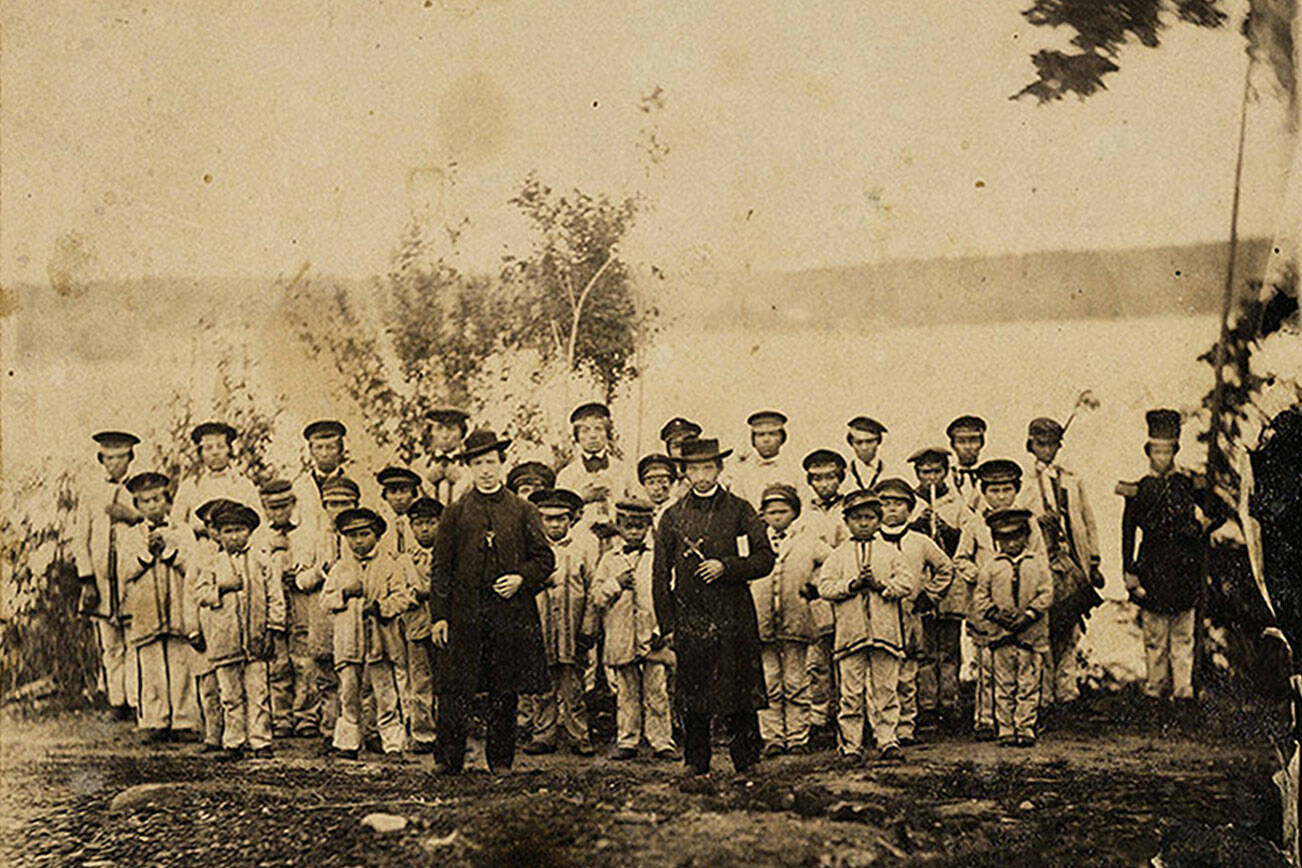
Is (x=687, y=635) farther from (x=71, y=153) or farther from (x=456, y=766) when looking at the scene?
(x=71, y=153)

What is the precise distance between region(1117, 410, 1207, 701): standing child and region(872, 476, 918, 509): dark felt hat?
59 cm

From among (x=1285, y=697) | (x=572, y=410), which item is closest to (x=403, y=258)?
(x=572, y=410)

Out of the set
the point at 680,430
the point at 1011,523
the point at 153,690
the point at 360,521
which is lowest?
the point at 153,690

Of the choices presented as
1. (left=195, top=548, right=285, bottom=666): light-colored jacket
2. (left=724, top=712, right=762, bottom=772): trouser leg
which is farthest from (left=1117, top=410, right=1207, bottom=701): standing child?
(left=195, top=548, right=285, bottom=666): light-colored jacket

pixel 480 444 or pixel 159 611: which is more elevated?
pixel 480 444

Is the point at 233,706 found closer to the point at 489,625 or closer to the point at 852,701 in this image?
the point at 489,625

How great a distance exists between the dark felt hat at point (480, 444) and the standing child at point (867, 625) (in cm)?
99

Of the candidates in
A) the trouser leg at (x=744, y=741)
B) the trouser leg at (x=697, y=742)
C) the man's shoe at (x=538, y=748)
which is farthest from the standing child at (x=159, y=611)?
the trouser leg at (x=744, y=741)

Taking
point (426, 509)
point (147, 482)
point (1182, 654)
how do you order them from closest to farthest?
point (1182, 654), point (426, 509), point (147, 482)

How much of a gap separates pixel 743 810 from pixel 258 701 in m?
1.41

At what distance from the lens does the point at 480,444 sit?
3721mm

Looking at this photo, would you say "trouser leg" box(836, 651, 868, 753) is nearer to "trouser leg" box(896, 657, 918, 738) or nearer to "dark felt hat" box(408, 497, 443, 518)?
"trouser leg" box(896, 657, 918, 738)

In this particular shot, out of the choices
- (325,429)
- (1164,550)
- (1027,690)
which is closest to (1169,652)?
(1164,550)

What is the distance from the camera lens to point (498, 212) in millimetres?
3771
